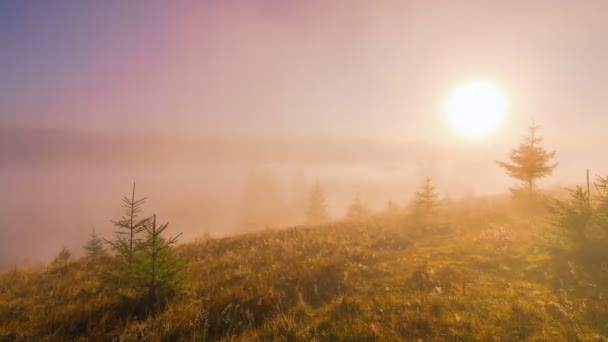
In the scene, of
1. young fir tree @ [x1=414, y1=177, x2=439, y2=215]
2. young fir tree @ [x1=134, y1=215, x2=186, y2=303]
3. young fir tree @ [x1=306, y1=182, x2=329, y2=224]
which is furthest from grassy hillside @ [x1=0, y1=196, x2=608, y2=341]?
young fir tree @ [x1=306, y1=182, x2=329, y2=224]

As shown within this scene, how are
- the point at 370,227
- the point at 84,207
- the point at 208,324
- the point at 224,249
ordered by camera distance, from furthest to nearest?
1. the point at 84,207
2. the point at 370,227
3. the point at 224,249
4. the point at 208,324

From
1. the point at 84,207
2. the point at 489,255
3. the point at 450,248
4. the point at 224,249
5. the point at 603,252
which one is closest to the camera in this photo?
the point at 603,252

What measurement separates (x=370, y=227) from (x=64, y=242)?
5545 inches

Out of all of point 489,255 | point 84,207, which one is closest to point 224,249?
point 489,255

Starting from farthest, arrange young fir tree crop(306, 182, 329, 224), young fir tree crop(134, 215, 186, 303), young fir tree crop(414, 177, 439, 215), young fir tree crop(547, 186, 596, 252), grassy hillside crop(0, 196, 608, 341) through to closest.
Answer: young fir tree crop(306, 182, 329, 224) → young fir tree crop(414, 177, 439, 215) → young fir tree crop(547, 186, 596, 252) → young fir tree crop(134, 215, 186, 303) → grassy hillside crop(0, 196, 608, 341)

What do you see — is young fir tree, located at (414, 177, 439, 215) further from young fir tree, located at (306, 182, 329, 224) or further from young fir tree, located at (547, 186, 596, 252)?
young fir tree, located at (306, 182, 329, 224)

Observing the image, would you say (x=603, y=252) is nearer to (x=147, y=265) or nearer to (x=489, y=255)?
(x=489, y=255)

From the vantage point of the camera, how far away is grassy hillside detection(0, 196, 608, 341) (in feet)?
19.4

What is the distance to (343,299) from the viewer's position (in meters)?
7.50

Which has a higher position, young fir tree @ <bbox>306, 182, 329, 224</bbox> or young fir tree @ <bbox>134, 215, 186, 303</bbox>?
young fir tree @ <bbox>134, 215, 186, 303</bbox>

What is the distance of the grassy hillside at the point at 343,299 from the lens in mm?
5914

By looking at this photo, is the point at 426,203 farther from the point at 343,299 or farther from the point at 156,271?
the point at 156,271

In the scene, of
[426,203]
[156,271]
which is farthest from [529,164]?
[156,271]

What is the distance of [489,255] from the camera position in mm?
11914
